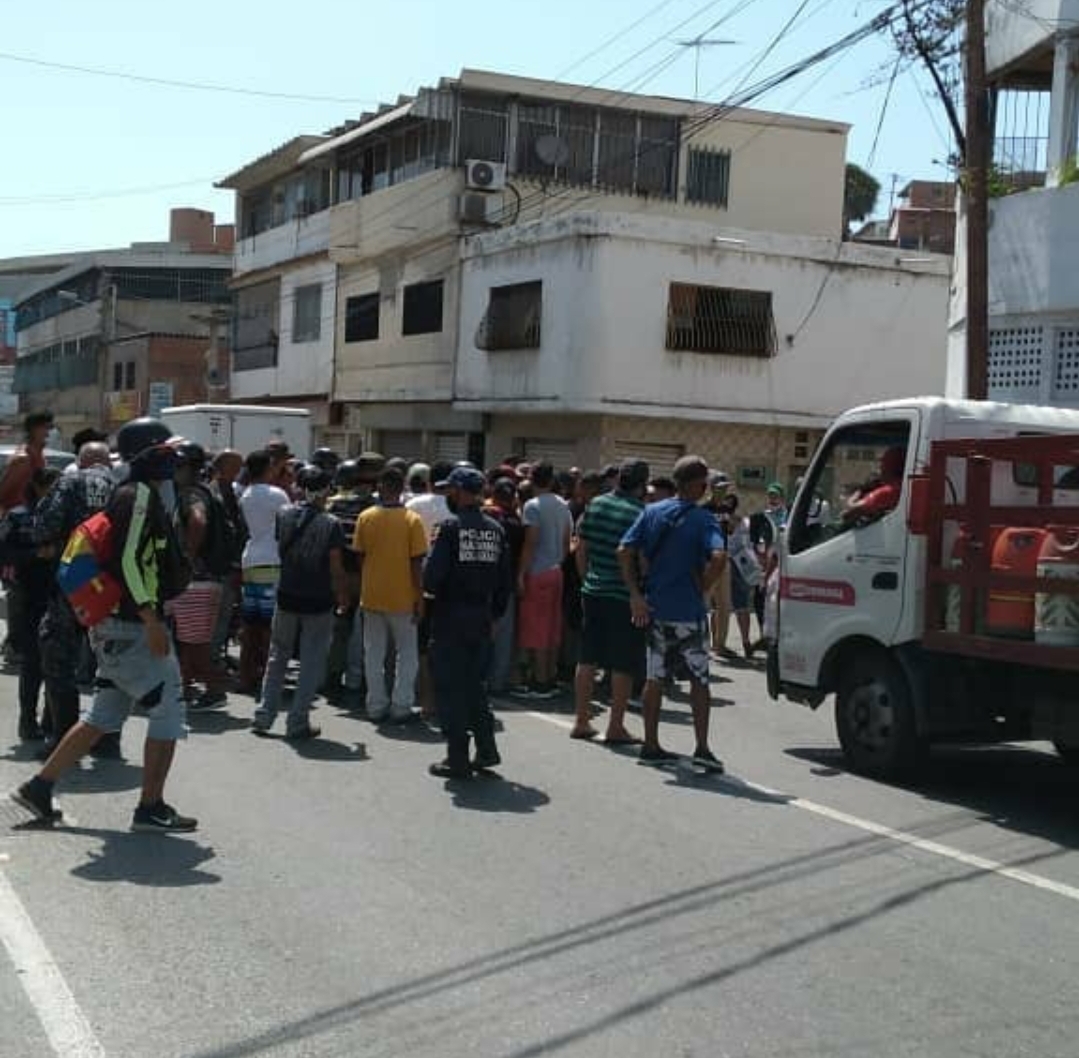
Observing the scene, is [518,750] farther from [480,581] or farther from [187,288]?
[187,288]

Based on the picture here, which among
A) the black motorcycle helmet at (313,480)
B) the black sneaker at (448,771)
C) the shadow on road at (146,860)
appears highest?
the black motorcycle helmet at (313,480)

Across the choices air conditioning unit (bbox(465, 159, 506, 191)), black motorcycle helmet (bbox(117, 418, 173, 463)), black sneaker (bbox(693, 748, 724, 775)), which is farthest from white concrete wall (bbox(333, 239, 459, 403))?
black motorcycle helmet (bbox(117, 418, 173, 463))

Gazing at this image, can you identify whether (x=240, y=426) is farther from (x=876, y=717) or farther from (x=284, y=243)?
(x=876, y=717)

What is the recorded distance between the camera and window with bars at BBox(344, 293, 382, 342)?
107 feet

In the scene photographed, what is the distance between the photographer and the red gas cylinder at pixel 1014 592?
7582 mm

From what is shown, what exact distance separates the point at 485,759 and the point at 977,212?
30.9ft

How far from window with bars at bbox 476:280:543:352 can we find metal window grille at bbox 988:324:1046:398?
11.0 metres

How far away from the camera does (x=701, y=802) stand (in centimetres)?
797

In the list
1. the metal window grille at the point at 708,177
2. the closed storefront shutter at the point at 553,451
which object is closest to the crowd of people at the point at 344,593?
the closed storefront shutter at the point at 553,451

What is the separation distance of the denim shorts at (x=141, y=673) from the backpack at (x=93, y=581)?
3.4 inches

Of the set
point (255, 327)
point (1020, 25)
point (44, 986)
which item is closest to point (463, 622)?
point (44, 986)

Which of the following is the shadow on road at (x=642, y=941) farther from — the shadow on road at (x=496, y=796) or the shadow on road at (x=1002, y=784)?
the shadow on road at (x=496, y=796)

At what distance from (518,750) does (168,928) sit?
4075 mm

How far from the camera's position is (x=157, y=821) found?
22.2ft
